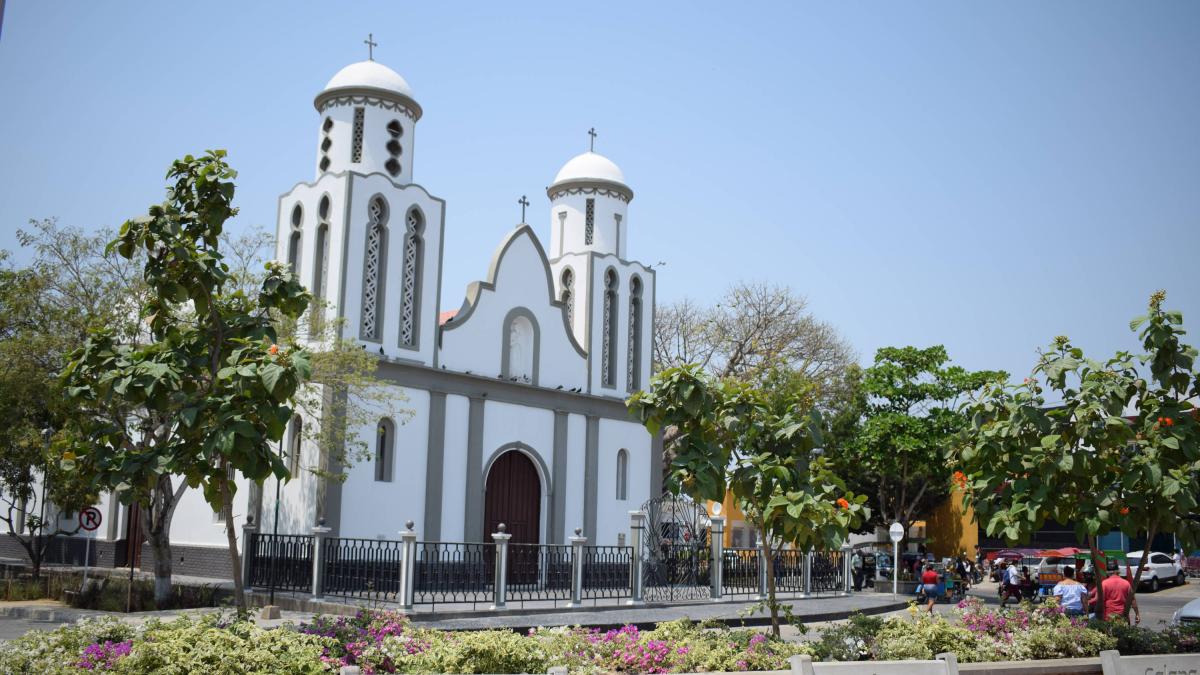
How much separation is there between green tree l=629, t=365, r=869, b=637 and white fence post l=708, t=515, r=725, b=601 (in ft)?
44.1

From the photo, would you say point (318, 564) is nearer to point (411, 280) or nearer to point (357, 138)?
point (411, 280)

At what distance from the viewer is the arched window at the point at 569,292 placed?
30358mm

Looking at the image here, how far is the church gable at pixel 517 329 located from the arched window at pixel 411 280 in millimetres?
909

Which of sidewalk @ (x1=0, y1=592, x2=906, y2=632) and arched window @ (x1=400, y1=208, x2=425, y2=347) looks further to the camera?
arched window @ (x1=400, y1=208, x2=425, y2=347)

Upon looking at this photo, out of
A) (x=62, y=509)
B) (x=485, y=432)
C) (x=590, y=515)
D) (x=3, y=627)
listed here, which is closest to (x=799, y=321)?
(x=590, y=515)

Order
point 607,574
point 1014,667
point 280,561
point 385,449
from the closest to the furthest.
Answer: point 1014,667
point 280,561
point 607,574
point 385,449

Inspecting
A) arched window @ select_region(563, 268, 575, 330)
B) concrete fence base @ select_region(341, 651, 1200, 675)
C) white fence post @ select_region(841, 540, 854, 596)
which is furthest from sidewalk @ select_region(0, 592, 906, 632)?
arched window @ select_region(563, 268, 575, 330)

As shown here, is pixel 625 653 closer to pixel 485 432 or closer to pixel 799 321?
pixel 485 432

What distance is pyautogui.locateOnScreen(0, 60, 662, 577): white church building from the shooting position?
2381cm

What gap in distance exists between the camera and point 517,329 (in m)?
28.2

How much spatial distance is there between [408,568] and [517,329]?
437 inches

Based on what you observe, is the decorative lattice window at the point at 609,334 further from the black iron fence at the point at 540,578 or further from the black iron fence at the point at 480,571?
the black iron fence at the point at 540,578

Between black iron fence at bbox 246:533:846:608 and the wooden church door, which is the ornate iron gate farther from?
the wooden church door

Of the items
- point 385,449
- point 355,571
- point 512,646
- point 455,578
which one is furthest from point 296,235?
point 512,646
